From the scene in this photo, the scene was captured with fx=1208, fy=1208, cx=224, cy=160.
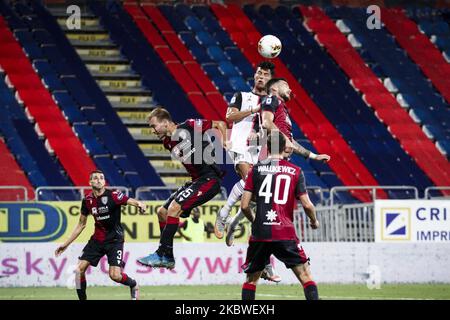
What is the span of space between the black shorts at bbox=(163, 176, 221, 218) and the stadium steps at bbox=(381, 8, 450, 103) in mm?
19232

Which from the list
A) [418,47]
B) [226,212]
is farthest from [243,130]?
[418,47]

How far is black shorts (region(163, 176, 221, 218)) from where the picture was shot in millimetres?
15117

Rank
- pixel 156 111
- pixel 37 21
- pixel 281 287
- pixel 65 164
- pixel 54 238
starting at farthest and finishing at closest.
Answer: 1. pixel 37 21
2. pixel 65 164
3. pixel 54 238
4. pixel 281 287
5. pixel 156 111

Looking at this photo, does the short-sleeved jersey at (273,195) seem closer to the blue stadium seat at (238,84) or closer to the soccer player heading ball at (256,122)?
the soccer player heading ball at (256,122)

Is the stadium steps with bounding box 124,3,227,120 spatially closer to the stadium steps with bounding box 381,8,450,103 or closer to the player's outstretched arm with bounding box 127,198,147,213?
the stadium steps with bounding box 381,8,450,103

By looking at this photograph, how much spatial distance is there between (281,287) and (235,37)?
499 inches

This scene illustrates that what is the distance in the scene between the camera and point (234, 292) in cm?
1997

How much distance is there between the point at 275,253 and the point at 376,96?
20.0 metres

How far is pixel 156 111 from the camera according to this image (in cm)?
1479

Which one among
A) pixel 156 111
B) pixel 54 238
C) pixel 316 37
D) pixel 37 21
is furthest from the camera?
pixel 316 37

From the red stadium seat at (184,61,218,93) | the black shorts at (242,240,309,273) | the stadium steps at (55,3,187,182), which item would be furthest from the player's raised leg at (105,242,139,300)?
the red stadium seat at (184,61,218,93)

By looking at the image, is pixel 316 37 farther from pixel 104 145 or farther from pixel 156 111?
pixel 156 111
